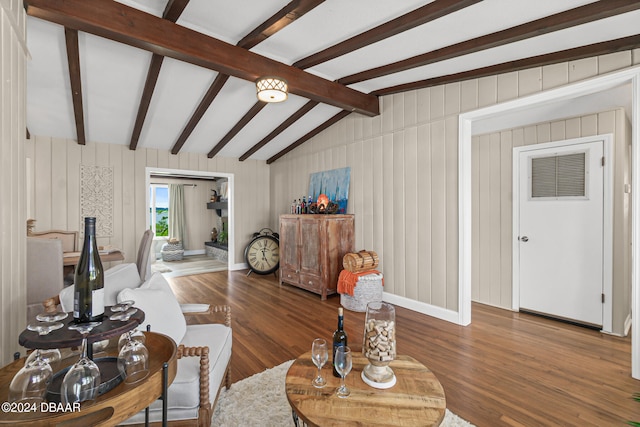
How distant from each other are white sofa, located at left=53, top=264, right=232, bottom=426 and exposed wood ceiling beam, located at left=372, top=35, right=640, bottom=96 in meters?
3.53

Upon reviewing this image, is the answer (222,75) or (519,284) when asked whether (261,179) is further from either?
(519,284)

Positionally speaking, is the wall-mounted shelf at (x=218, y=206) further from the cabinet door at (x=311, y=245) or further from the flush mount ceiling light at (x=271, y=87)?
the flush mount ceiling light at (x=271, y=87)

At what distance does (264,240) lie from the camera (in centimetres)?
620

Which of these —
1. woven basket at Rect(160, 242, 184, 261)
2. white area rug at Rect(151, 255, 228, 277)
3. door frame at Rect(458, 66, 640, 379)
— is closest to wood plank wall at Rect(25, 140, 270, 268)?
white area rug at Rect(151, 255, 228, 277)

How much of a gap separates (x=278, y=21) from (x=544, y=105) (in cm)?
273

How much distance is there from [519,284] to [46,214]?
23.8ft

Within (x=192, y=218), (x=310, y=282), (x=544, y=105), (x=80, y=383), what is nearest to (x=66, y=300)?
(x=80, y=383)

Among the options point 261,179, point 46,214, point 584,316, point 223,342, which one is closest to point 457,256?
point 584,316

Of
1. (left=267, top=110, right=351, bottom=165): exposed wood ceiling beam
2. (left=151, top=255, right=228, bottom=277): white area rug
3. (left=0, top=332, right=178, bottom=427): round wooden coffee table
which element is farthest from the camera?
(left=151, top=255, right=228, bottom=277): white area rug

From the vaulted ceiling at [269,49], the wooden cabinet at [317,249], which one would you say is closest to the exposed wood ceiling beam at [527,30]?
the vaulted ceiling at [269,49]

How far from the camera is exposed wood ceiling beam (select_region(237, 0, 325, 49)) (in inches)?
93.2

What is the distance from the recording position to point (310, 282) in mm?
4707

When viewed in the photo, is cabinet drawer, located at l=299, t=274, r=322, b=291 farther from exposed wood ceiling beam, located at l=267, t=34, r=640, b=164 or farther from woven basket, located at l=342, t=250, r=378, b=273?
exposed wood ceiling beam, located at l=267, t=34, r=640, b=164

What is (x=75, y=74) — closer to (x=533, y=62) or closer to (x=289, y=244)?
(x=289, y=244)
